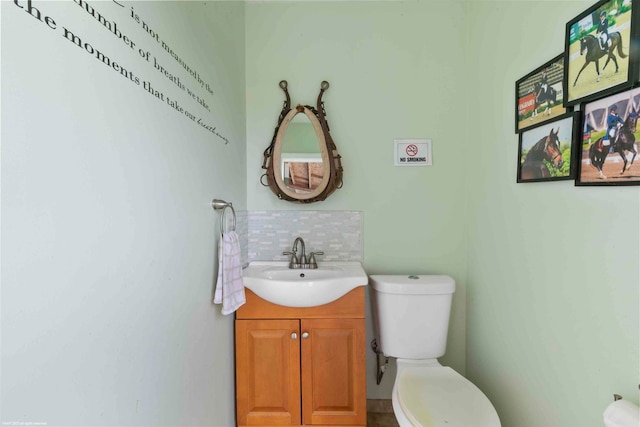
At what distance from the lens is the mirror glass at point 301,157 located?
1.63m

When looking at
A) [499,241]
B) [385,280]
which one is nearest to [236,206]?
[385,280]

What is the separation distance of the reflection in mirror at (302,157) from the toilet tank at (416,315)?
25.9 inches

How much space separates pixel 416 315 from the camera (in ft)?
4.66

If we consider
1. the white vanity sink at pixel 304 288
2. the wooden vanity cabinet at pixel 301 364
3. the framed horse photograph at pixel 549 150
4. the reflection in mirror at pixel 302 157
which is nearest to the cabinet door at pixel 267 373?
the wooden vanity cabinet at pixel 301 364

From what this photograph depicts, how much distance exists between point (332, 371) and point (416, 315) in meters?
0.50

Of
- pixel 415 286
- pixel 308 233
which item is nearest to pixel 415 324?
pixel 415 286

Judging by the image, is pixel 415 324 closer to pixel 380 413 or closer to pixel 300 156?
pixel 380 413

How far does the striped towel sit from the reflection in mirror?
0.51 meters

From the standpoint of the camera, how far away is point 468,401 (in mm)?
1098

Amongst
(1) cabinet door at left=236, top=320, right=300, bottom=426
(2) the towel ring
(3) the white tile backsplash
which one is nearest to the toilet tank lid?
(3) the white tile backsplash

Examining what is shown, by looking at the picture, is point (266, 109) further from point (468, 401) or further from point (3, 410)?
point (468, 401)

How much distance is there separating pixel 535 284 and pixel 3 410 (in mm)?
1497

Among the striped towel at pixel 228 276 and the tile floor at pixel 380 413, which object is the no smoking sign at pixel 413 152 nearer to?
the striped towel at pixel 228 276

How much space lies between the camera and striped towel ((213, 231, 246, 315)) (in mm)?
1169
